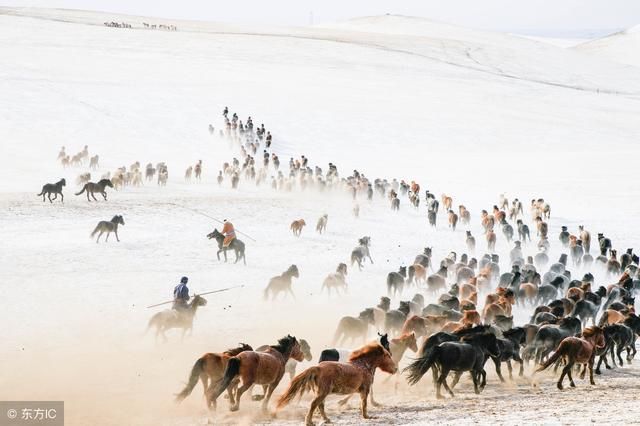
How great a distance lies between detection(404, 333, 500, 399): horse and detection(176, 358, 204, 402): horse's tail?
361 centimetres

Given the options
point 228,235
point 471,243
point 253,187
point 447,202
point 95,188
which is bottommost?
point 471,243

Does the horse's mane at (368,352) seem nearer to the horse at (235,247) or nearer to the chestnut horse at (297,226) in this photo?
the horse at (235,247)

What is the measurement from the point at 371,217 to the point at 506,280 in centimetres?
1037

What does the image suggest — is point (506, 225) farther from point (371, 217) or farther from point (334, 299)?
point (334, 299)

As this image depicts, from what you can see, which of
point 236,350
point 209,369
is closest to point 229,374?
point 209,369

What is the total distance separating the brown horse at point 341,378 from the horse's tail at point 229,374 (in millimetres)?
1018

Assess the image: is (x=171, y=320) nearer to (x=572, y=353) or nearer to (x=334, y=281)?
(x=334, y=281)

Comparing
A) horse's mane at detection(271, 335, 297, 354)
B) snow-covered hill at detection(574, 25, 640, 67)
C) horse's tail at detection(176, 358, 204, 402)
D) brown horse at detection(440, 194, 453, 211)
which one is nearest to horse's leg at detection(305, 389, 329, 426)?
horse's mane at detection(271, 335, 297, 354)

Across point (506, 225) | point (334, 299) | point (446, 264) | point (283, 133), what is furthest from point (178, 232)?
point (283, 133)

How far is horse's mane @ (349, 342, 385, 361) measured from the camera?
1097cm

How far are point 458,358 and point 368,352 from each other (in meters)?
2.26

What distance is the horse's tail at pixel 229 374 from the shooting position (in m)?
10.9

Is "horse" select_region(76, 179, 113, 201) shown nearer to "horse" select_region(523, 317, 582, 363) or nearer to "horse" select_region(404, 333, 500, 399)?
"horse" select_region(404, 333, 500, 399)

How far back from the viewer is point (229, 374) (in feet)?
35.9
